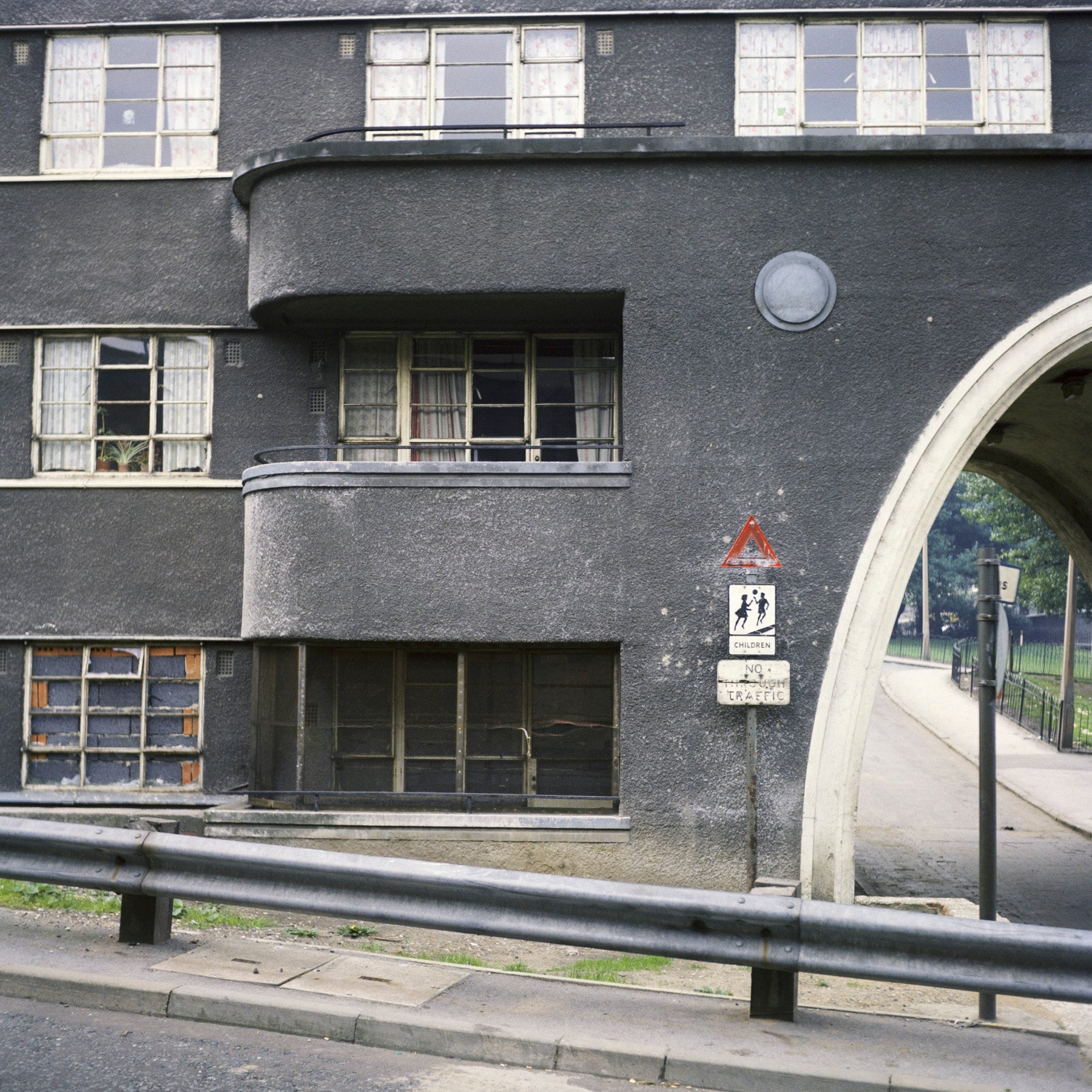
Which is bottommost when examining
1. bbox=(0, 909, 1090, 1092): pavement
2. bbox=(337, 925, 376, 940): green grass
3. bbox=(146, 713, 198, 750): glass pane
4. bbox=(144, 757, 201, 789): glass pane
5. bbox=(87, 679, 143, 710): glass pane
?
bbox=(337, 925, 376, 940): green grass

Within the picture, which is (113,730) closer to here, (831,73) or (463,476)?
(463,476)

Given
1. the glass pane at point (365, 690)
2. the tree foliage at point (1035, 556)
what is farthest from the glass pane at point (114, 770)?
the tree foliage at point (1035, 556)

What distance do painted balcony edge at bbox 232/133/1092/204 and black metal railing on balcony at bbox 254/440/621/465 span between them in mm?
2679

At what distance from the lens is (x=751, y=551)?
10297 mm

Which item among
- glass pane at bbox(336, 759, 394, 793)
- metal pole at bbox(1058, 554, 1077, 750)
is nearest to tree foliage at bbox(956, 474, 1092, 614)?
metal pole at bbox(1058, 554, 1077, 750)

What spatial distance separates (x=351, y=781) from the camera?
11.4 metres

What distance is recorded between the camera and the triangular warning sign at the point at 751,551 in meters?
10.2

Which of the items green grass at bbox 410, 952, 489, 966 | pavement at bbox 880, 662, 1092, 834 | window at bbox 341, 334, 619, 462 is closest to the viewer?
green grass at bbox 410, 952, 489, 966

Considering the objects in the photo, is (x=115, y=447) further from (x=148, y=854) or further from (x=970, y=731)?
(x=970, y=731)

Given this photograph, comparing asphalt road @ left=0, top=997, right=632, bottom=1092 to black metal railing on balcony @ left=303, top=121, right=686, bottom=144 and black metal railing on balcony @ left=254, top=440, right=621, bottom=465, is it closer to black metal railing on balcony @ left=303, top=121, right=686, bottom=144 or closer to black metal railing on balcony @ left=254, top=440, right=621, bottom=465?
black metal railing on balcony @ left=254, top=440, right=621, bottom=465

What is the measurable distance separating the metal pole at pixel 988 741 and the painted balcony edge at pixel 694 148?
5.07 meters

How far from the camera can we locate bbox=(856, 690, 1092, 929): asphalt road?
40.7ft

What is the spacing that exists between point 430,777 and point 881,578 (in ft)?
15.2

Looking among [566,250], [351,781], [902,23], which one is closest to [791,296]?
[566,250]
